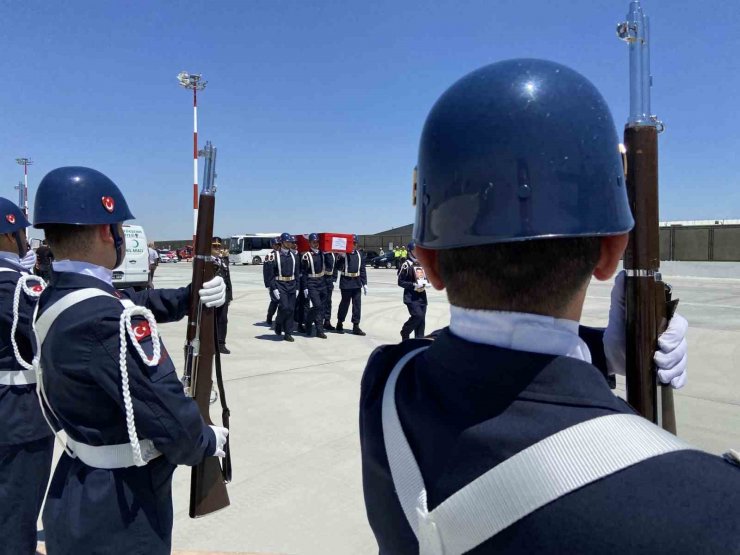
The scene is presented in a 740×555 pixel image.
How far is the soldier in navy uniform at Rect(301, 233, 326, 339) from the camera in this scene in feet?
32.4

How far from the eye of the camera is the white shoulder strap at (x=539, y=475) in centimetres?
67

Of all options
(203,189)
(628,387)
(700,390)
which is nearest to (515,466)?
(628,387)

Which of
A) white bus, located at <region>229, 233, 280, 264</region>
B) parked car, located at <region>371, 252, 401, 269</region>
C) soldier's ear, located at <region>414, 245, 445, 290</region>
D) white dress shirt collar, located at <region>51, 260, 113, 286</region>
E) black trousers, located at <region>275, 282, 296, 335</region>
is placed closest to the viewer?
soldier's ear, located at <region>414, 245, 445, 290</region>

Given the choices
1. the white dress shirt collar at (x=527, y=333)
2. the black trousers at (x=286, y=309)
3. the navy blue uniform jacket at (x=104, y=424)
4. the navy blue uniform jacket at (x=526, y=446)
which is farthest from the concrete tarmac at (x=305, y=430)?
the white dress shirt collar at (x=527, y=333)

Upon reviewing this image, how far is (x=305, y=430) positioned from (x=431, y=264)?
4.11m

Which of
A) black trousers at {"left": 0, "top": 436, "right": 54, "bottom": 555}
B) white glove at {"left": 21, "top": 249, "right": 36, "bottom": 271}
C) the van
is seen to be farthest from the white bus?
black trousers at {"left": 0, "top": 436, "right": 54, "bottom": 555}

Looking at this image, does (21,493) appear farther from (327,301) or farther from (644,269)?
(327,301)

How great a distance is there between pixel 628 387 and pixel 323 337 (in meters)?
8.47

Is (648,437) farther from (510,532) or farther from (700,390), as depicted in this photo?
(700,390)

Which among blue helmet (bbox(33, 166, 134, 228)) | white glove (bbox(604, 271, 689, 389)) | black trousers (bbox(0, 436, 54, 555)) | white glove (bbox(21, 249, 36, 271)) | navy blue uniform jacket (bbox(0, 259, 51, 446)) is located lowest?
black trousers (bbox(0, 436, 54, 555))

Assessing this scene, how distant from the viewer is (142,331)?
1.81 m

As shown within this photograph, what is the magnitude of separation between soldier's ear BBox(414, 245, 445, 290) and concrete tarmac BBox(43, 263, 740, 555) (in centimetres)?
250

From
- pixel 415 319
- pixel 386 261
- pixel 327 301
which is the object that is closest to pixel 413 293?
pixel 415 319

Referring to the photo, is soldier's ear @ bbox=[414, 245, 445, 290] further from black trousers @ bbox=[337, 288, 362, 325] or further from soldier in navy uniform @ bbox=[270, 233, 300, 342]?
black trousers @ bbox=[337, 288, 362, 325]
